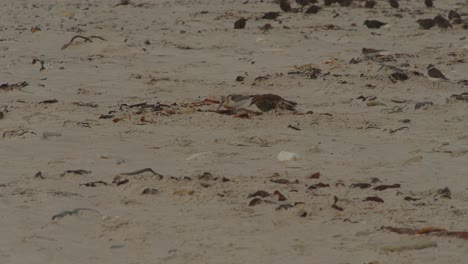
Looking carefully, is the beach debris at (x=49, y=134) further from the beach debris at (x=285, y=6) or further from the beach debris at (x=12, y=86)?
the beach debris at (x=285, y=6)

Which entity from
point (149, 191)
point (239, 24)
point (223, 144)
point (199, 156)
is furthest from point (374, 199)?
point (239, 24)

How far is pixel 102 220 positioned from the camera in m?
3.60

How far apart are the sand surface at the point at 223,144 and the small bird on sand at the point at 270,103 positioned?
0.10 metres

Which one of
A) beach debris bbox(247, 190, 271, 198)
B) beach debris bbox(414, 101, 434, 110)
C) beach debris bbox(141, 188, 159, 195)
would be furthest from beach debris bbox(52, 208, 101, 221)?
beach debris bbox(414, 101, 434, 110)

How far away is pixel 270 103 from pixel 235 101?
0.70 ft

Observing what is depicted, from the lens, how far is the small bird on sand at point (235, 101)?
5773mm

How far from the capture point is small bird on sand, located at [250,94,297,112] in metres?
5.69

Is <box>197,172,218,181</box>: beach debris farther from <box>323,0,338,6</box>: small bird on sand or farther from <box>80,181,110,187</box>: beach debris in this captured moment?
<box>323,0,338,6</box>: small bird on sand

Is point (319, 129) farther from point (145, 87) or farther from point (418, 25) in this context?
point (418, 25)

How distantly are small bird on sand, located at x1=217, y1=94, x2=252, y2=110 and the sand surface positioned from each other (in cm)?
12

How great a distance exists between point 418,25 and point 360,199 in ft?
17.8

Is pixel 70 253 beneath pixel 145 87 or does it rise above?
above

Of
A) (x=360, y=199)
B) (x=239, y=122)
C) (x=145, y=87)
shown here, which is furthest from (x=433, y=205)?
(x=145, y=87)

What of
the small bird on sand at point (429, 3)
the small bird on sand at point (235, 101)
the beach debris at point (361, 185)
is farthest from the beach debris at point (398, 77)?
the small bird on sand at point (429, 3)
